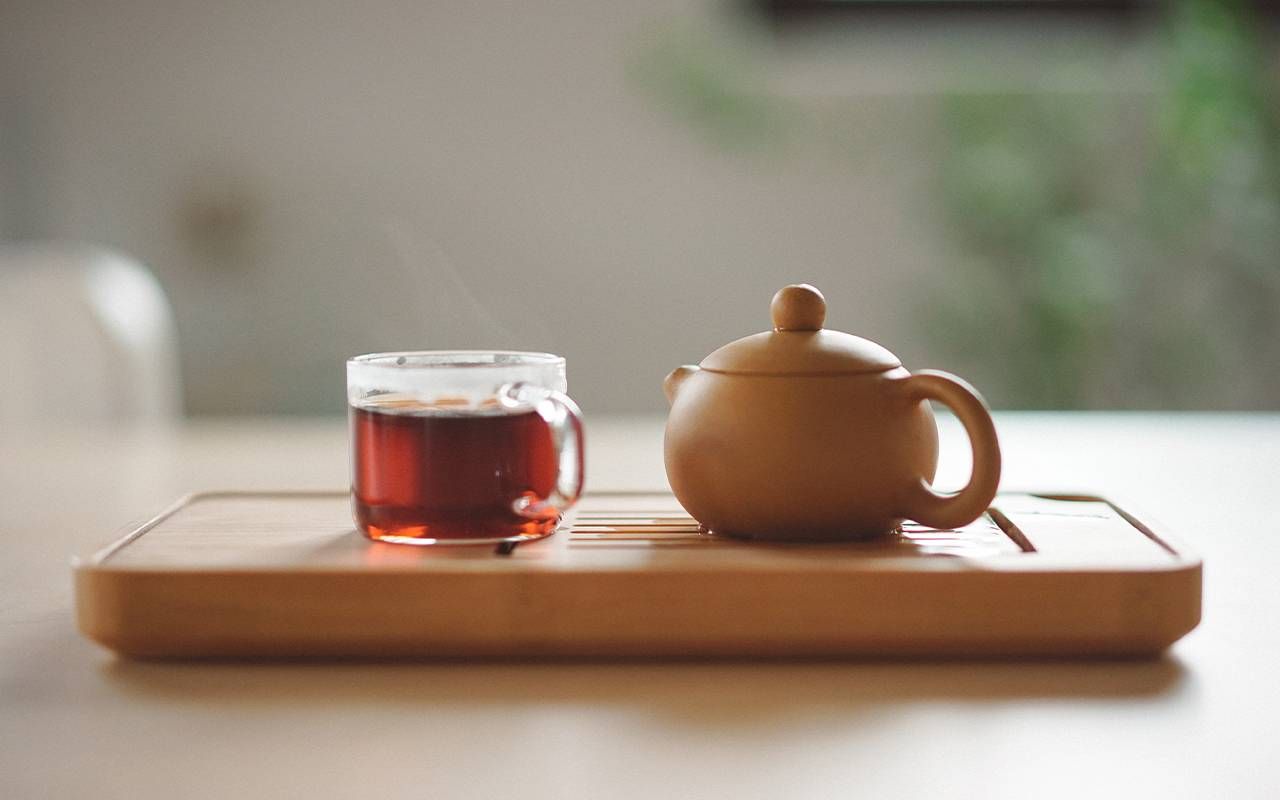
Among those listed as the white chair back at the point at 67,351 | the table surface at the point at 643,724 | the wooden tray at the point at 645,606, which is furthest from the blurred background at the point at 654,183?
the wooden tray at the point at 645,606

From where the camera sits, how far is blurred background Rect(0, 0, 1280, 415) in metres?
3.03

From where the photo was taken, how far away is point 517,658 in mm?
653

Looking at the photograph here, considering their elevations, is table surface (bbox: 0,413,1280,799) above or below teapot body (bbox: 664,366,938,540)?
below

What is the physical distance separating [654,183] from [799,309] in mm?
2447

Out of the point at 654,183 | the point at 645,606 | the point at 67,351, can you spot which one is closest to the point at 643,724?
the point at 645,606

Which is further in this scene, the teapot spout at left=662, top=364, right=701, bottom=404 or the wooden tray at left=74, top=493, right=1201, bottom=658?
the teapot spout at left=662, top=364, right=701, bottom=404

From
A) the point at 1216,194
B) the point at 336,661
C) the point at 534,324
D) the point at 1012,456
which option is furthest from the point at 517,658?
the point at 1216,194

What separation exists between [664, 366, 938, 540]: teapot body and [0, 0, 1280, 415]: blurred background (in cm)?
243

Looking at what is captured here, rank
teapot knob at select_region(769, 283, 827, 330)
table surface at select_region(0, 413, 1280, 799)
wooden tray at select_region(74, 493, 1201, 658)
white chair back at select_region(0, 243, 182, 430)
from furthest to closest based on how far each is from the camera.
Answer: white chair back at select_region(0, 243, 182, 430), teapot knob at select_region(769, 283, 827, 330), wooden tray at select_region(74, 493, 1201, 658), table surface at select_region(0, 413, 1280, 799)

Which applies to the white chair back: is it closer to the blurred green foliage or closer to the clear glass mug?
the clear glass mug

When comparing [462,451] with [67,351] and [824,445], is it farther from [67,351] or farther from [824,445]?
[67,351]

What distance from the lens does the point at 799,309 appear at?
736 mm

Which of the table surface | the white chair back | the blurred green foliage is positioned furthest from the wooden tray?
the blurred green foliage

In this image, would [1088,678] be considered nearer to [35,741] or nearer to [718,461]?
[718,461]
